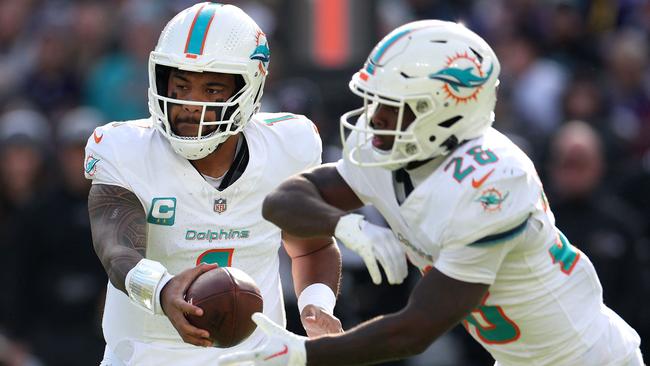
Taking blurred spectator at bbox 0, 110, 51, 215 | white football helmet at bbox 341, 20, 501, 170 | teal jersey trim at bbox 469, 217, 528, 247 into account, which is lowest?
blurred spectator at bbox 0, 110, 51, 215

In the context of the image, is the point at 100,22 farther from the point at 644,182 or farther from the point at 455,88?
the point at 455,88

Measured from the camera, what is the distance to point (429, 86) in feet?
13.7

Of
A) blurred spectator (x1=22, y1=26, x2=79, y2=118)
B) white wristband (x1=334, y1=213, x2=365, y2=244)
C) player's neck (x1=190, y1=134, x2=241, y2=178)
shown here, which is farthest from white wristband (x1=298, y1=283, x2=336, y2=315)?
blurred spectator (x1=22, y1=26, x2=79, y2=118)

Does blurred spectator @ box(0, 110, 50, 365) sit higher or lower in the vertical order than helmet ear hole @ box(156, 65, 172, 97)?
lower

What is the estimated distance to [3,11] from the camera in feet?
35.6

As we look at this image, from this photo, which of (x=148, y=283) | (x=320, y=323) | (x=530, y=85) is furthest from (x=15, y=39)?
(x=148, y=283)

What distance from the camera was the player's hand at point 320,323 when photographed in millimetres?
4840

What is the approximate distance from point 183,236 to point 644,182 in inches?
164

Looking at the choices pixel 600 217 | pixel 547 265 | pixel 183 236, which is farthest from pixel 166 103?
pixel 600 217

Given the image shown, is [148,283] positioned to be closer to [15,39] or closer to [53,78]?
[53,78]

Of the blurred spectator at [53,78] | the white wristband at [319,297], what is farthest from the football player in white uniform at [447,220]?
the blurred spectator at [53,78]

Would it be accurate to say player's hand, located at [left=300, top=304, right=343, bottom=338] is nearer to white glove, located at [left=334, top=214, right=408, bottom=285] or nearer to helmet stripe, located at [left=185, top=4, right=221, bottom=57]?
white glove, located at [left=334, top=214, right=408, bottom=285]

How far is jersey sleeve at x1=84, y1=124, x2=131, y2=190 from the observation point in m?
4.82

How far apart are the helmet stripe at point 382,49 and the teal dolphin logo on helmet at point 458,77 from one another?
0.62 ft
